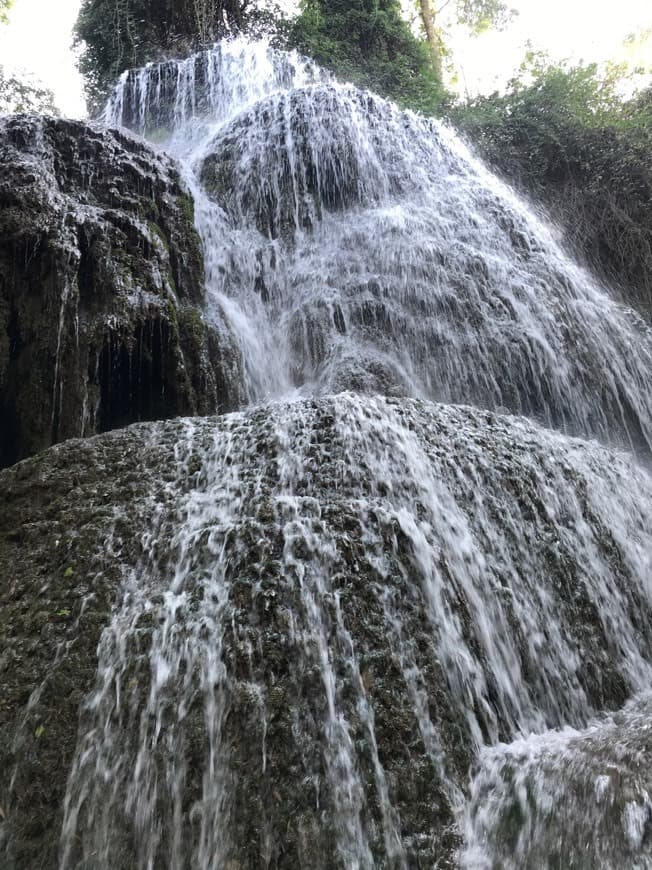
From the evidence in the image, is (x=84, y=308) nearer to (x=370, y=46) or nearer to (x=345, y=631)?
(x=345, y=631)

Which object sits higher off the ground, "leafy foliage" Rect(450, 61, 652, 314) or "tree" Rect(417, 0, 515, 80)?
"tree" Rect(417, 0, 515, 80)

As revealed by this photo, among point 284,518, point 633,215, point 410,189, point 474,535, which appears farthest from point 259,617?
point 633,215

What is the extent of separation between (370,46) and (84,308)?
513 inches

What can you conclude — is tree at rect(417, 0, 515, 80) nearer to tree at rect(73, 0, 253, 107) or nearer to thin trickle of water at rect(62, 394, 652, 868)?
tree at rect(73, 0, 253, 107)

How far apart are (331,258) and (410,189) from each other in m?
2.20

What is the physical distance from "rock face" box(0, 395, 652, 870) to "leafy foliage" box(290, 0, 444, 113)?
12.6m


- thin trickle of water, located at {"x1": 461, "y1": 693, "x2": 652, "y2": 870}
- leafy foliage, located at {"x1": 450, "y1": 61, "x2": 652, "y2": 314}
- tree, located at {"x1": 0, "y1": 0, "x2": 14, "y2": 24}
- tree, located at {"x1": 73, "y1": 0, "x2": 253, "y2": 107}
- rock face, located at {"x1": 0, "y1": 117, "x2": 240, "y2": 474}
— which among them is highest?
tree, located at {"x1": 0, "y1": 0, "x2": 14, "y2": 24}

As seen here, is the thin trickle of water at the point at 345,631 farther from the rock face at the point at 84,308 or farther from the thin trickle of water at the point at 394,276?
the thin trickle of water at the point at 394,276

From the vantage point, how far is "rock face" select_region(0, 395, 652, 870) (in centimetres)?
231

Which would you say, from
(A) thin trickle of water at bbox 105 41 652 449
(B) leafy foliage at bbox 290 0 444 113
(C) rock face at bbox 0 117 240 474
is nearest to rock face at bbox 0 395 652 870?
(C) rock face at bbox 0 117 240 474

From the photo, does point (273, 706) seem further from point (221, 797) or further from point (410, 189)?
point (410, 189)

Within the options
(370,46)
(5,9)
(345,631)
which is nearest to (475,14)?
(370,46)

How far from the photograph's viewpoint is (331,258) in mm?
8312

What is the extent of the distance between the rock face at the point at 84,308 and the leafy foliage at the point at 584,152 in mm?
7802
